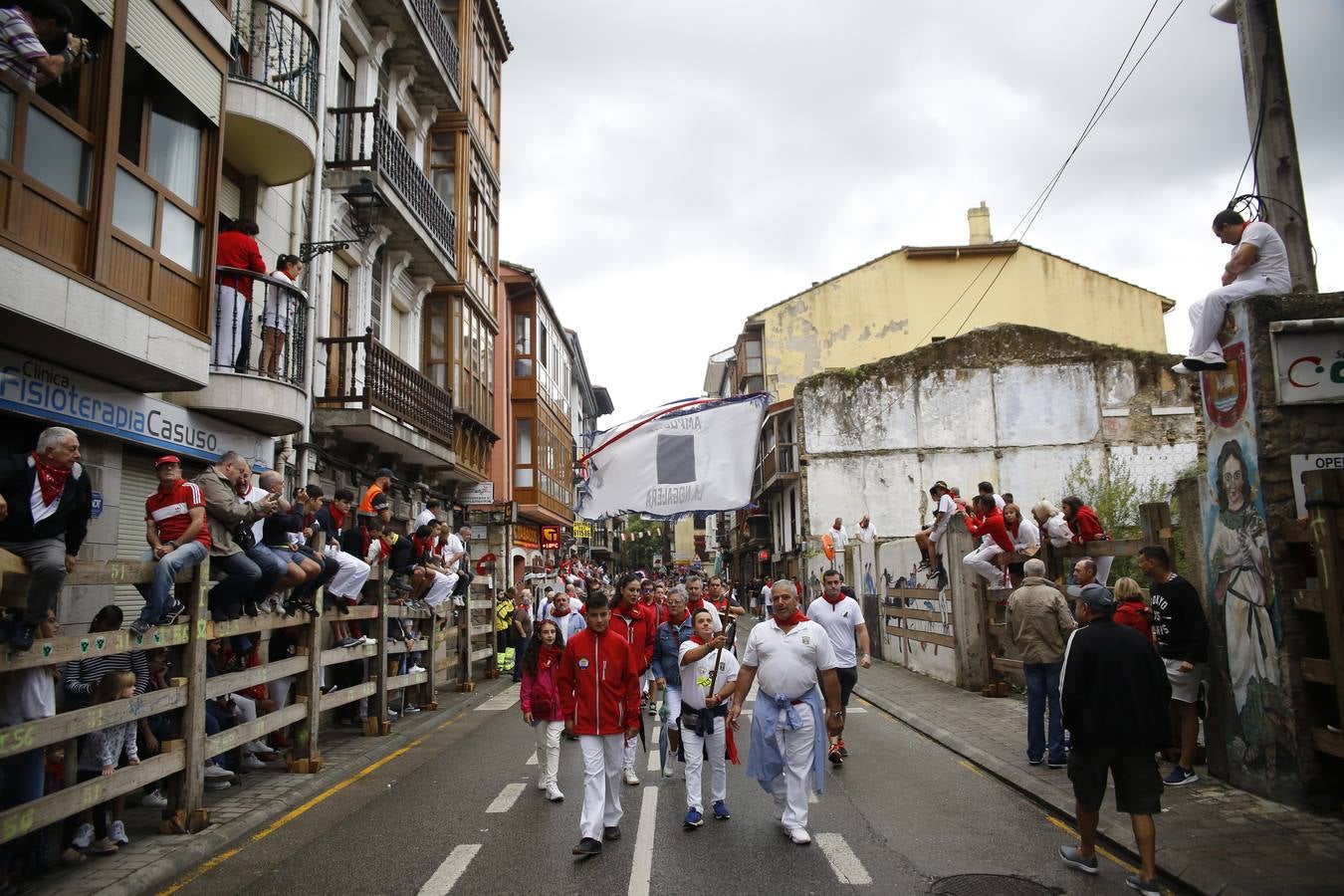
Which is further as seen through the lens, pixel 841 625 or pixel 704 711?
pixel 841 625

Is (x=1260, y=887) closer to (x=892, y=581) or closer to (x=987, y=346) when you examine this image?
(x=892, y=581)

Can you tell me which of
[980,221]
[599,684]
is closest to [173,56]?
[599,684]

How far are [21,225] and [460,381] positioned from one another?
14.3 meters

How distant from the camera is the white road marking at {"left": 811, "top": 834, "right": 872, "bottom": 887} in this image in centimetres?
572

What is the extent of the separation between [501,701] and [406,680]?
287cm

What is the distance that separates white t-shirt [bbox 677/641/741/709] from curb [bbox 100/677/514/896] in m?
3.46

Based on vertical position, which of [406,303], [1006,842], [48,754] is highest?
[406,303]

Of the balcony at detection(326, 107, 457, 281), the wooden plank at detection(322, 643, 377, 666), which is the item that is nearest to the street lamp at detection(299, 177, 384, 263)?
the balcony at detection(326, 107, 457, 281)

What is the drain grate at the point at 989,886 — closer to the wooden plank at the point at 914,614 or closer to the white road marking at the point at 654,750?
the white road marking at the point at 654,750

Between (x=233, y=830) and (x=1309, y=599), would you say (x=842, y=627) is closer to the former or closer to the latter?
(x=1309, y=599)

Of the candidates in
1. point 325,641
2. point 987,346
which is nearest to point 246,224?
point 325,641

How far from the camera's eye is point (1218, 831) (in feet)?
20.9

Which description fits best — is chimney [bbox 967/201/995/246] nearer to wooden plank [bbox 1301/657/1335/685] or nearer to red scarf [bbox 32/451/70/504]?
wooden plank [bbox 1301/657/1335/685]

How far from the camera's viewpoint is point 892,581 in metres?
19.5
